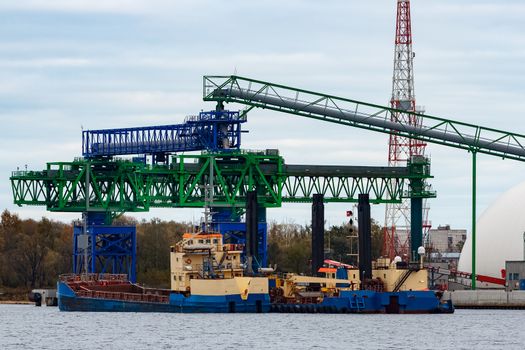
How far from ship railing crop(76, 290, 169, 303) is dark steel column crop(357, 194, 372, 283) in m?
17.7

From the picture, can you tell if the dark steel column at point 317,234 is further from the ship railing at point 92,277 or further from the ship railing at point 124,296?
the ship railing at point 92,277

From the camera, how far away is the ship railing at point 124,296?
156 metres

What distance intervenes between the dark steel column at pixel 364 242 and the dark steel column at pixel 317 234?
147 inches

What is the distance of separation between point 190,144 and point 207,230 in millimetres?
31800

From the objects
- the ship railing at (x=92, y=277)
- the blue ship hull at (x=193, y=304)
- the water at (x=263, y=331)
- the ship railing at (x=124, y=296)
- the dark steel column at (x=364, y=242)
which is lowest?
the water at (x=263, y=331)

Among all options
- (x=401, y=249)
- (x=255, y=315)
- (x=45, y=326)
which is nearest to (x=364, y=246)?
(x=255, y=315)

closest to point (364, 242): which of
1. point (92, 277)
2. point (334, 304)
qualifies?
point (334, 304)

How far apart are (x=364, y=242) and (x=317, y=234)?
4.71 meters

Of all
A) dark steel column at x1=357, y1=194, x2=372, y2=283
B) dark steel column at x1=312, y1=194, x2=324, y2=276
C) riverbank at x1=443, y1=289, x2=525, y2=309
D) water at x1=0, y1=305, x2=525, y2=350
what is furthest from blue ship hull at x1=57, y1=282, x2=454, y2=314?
riverbank at x1=443, y1=289, x2=525, y2=309

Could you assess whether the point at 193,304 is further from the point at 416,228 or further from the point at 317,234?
the point at 416,228

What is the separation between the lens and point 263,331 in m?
127

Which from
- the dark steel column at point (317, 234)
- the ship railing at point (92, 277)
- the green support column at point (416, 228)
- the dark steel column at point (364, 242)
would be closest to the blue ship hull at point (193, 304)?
the dark steel column at point (317, 234)

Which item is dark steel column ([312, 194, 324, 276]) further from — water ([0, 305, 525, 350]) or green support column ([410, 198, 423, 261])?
green support column ([410, 198, 423, 261])

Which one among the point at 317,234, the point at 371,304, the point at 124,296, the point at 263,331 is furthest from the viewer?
the point at 124,296
